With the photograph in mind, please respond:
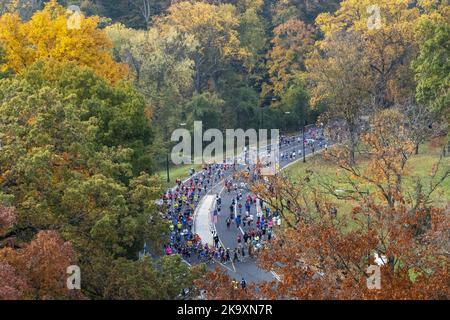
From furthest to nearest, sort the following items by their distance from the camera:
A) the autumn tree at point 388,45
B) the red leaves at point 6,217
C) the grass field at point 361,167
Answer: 1. the autumn tree at point 388,45
2. the grass field at point 361,167
3. the red leaves at point 6,217

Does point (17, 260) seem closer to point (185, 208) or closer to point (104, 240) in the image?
point (104, 240)

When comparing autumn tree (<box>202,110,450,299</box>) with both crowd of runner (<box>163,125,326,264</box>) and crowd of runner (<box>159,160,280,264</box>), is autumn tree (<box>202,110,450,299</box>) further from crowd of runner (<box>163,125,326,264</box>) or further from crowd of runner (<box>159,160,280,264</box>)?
crowd of runner (<box>159,160,280,264</box>)

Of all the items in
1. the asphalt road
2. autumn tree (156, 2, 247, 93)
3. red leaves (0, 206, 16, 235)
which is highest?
autumn tree (156, 2, 247, 93)

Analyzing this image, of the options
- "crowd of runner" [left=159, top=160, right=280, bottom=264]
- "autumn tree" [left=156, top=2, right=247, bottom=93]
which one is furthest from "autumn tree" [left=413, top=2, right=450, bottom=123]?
"autumn tree" [left=156, top=2, right=247, bottom=93]

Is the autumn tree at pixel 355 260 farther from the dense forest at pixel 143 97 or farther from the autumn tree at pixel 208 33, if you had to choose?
the autumn tree at pixel 208 33

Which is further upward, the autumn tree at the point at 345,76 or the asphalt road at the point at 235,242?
the autumn tree at the point at 345,76

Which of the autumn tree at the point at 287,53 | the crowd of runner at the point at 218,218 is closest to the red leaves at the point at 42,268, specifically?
the crowd of runner at the point at 218,218

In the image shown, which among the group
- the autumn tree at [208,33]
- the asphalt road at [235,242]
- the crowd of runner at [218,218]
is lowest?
the asphalt road at [235,242]

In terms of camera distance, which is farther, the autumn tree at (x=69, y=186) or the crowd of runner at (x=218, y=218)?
the crowd of runner at (x=218, y=218)

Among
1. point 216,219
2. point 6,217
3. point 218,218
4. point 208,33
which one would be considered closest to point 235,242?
point 216,219

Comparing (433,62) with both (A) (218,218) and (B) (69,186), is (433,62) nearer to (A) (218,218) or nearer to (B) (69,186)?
(A) (218,218)
